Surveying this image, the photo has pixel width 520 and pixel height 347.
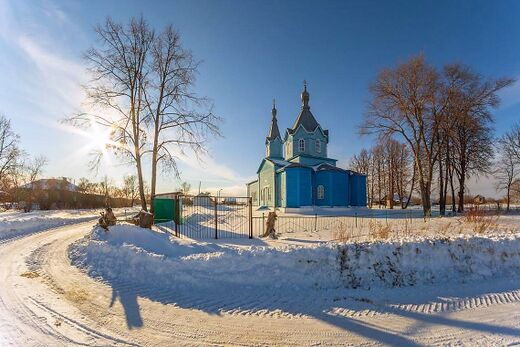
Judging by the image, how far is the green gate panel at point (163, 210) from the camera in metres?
18.0

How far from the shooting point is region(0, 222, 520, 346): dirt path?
3.98 m

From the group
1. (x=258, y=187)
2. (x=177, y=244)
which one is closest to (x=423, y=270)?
(x=177, y=244)

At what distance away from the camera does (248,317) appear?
4691mm

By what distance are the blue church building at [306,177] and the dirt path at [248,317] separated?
79.1ft

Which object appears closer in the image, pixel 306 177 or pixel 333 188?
pixel 306 177

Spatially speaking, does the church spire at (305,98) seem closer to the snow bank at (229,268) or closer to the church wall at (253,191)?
the church wall at (253,191)

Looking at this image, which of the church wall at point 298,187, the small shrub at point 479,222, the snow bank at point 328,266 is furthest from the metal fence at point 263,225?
the church wall at point 298,187

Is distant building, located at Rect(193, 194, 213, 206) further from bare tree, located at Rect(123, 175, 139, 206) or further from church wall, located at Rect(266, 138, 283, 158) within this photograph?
bare tree, located at Rect(123, 175, 139, 206)

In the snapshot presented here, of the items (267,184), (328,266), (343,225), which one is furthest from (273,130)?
(328,266)

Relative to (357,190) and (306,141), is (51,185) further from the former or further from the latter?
(357,190)

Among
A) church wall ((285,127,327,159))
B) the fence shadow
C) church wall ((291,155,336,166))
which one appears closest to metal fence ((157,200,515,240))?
the fence shadow

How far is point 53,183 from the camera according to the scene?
168 feet

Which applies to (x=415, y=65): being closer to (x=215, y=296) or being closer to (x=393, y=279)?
(x=393, y=279)

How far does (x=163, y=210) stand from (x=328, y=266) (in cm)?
1379
